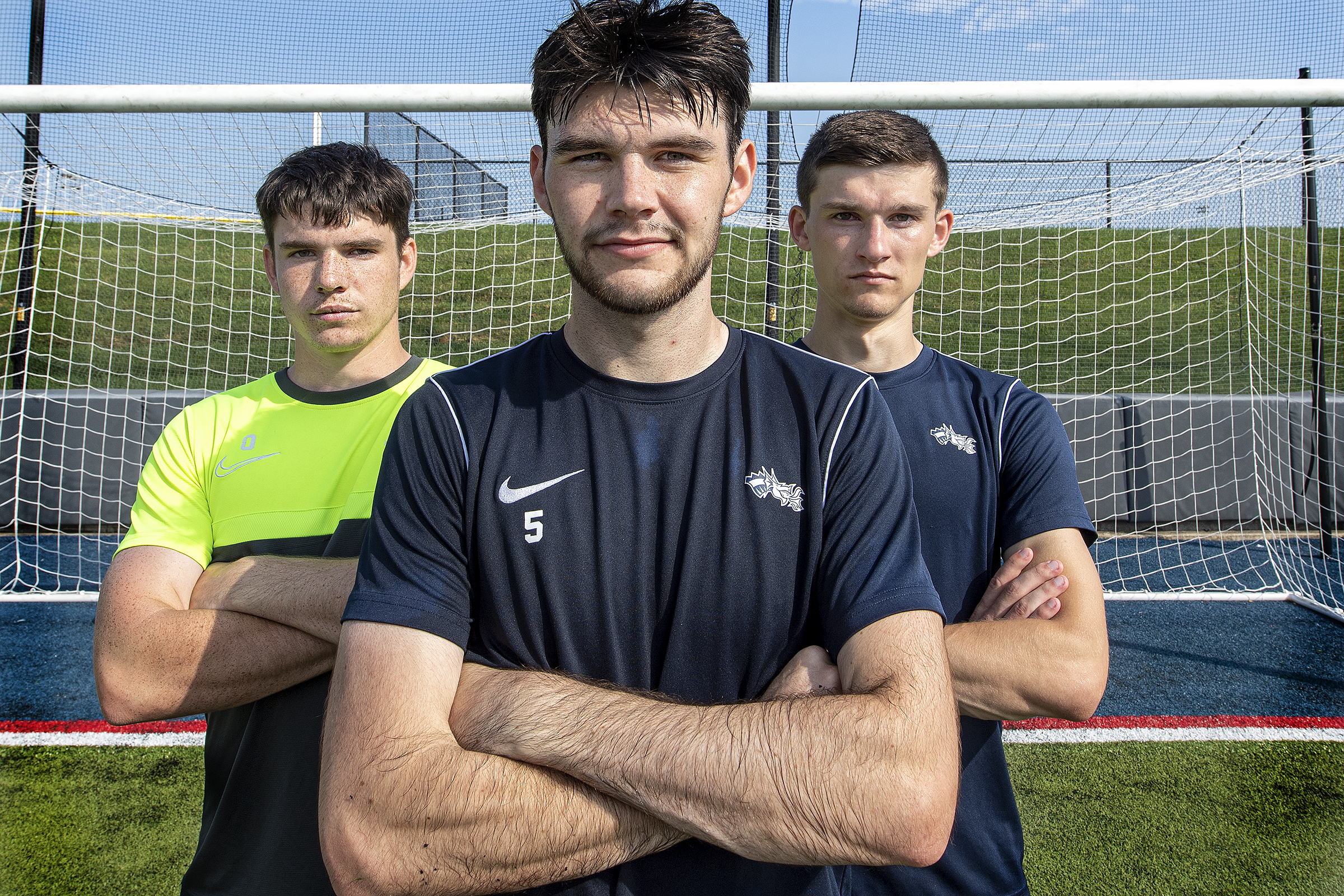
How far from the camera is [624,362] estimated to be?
140 centimetres

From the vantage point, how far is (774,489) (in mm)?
1350

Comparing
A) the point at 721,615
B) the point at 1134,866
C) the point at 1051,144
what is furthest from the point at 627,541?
the point at 1051,144

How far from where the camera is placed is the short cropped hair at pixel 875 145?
2.05 m

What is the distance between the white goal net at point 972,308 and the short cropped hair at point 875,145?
227 centimetres

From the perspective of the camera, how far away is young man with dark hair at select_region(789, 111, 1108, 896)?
1.65 meters

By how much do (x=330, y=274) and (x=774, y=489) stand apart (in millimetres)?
1173

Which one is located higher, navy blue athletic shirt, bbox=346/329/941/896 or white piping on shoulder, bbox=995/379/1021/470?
white piping on shoulder, bbox=995/379/1021/470

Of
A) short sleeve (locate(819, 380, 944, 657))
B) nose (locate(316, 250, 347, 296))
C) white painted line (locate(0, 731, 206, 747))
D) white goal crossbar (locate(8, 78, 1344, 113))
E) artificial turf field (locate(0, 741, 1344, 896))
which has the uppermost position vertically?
white goal crossbar (locate(8, 78, 1344, 113))

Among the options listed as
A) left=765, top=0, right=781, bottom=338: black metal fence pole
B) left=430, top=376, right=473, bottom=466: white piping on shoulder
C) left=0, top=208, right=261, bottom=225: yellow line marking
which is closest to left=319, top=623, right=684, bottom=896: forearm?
left=430, top=376, right=473, bottom=466: white piping on shoulder

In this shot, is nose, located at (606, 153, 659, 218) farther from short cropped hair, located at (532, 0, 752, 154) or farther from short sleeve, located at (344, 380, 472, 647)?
short sleeve, located at (344, 380, 472, 647)

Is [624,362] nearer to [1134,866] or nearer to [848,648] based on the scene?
[848,648]

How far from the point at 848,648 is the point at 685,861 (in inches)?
15.9

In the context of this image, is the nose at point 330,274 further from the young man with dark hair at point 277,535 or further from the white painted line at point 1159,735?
the white painted line at point 1159,735

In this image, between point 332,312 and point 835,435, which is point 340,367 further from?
point 835,435
